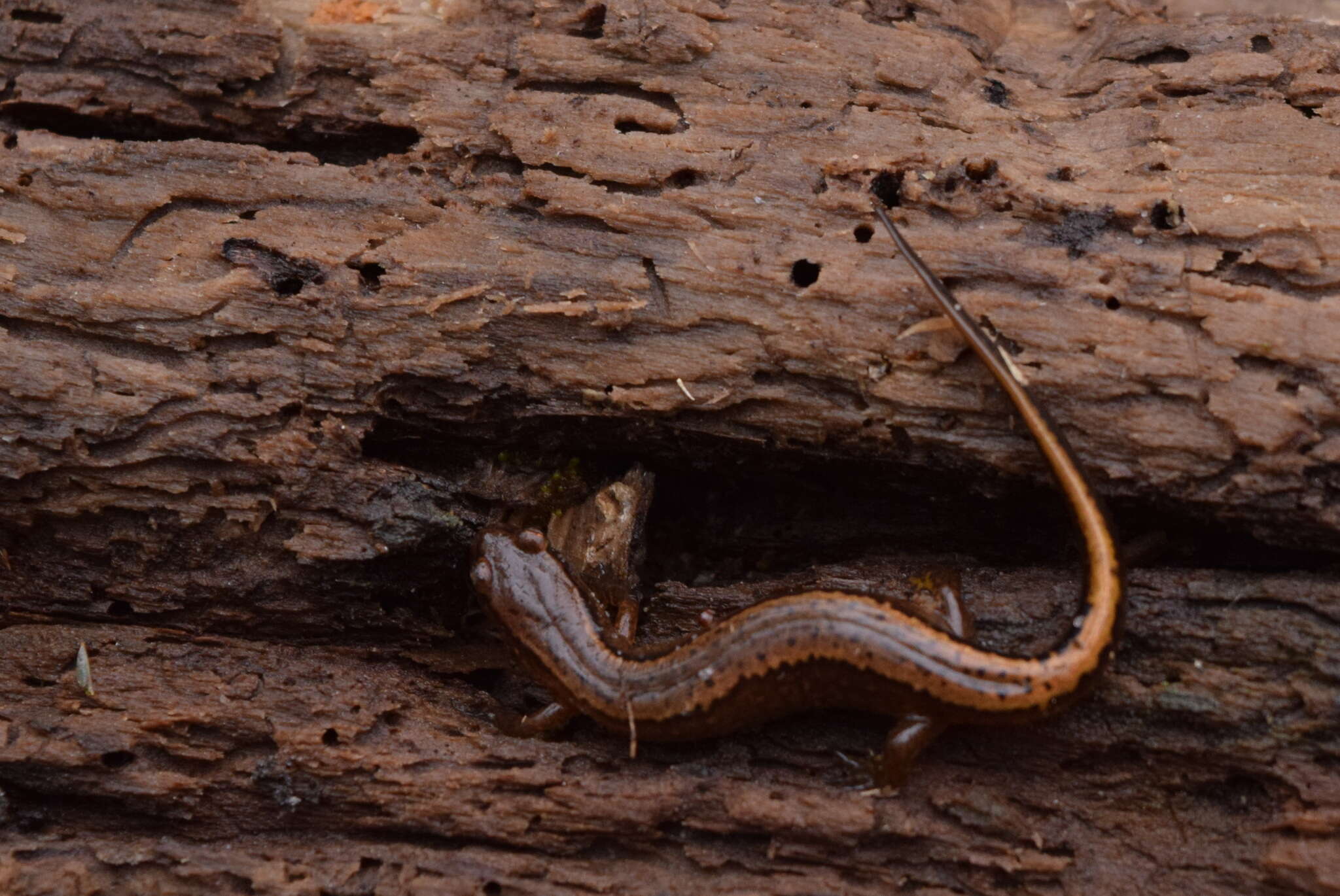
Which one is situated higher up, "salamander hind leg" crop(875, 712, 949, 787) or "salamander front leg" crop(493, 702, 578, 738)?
"salamander hind leg" crop(875, 712, 949, 787)

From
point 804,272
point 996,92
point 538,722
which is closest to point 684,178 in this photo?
point 804,272

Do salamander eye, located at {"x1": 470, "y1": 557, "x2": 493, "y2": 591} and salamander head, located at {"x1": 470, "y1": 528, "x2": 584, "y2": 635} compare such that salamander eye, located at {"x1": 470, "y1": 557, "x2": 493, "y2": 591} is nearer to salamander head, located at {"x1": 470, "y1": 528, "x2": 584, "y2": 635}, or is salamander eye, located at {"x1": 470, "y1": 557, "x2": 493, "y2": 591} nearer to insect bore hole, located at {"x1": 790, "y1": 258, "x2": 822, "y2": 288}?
salamander head, located at {"x1": 470, "y1": 528, "x2": 584, "y2": 635}

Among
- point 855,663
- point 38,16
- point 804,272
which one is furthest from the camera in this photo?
point 38,16

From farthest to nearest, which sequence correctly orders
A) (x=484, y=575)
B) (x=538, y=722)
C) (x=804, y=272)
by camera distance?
1. (x=484, y=575)
2. (x=538, y=722)
3. (x=804, y=272)

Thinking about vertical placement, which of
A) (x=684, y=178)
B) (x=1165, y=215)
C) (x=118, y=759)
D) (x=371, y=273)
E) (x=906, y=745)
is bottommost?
(x=118, y=759)

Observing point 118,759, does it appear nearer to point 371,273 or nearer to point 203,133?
point 371,273

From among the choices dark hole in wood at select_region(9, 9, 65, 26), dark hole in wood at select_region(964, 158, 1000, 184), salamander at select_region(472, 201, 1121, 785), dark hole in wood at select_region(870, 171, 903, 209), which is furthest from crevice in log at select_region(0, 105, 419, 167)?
dark hole in wood at select_region(964, 158, 1000, 184)

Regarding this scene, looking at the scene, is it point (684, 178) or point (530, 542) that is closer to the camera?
point (684, 178)
